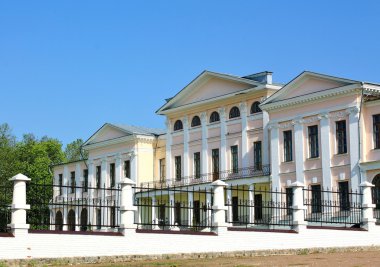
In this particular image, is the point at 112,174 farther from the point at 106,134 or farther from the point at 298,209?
the point at 298,209

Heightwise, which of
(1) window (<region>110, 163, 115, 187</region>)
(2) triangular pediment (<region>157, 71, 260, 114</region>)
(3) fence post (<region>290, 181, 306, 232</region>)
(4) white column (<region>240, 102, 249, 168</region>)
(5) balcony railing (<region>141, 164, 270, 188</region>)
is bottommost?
(3) fence post (<region>290, 181, 306, 232</region>)

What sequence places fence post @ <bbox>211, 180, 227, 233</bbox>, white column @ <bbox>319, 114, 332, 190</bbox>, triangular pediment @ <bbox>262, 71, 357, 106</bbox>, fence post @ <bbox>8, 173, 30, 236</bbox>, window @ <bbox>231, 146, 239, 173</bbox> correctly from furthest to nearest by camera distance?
window @ <bbox>231, 146, 239, 173</bbox>, white column @ <bbox>319, 114, 332, 190</bbox>, triangular pediment @ <bbox>262, 71, 357, 106</bbox>, fence post @ <bbox>211, 180, 227, 233</bbox>, fence post @ <bbox>8, 173, 30, 236</bbox>

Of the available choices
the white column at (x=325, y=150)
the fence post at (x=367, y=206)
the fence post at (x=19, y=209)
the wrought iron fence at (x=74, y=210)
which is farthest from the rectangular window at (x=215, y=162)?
the fence post at (x=19, y=209)

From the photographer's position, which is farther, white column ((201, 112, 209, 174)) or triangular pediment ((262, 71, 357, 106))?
white column ((201, 112, 209, 174))

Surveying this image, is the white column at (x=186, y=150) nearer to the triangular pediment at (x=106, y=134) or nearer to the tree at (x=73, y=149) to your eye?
the triangular pediment at (x=106, y=134)

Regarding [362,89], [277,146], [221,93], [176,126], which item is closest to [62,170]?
[176,126]

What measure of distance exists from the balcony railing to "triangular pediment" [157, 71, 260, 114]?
4.49 meters

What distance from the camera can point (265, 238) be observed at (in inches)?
797

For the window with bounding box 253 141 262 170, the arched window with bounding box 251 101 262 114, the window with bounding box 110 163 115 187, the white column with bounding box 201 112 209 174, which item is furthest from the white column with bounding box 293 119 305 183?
the window with bounding box 110 163 115 187

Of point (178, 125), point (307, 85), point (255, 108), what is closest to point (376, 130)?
point (307, 85)

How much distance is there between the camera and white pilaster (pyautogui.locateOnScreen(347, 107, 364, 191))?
34281 millimetres

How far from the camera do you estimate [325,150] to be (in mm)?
35812

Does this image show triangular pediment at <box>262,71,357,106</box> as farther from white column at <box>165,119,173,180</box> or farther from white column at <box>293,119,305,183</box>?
white column at <box>165,119,173,180</box>

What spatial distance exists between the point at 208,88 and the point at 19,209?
29.4m
